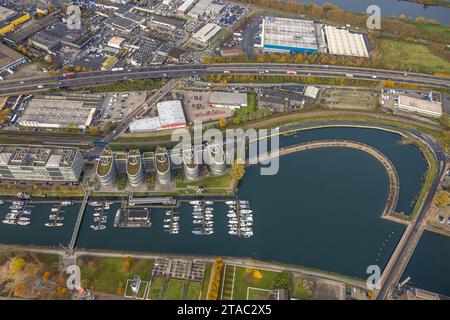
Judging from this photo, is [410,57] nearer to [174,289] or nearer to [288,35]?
[288,35]

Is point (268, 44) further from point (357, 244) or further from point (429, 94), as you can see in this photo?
point (357, 244)

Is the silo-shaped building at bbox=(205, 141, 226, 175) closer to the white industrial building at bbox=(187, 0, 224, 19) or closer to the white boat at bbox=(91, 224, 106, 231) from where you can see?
the white boat at bbox=(91, 224, 106, 231)

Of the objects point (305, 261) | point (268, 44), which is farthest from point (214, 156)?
point (268, 44)

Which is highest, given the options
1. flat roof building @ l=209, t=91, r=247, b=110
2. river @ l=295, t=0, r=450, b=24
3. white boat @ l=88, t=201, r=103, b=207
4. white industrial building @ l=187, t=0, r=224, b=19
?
river @ l=295, t=0, r=450, b=24

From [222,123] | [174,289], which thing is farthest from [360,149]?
[174,289]

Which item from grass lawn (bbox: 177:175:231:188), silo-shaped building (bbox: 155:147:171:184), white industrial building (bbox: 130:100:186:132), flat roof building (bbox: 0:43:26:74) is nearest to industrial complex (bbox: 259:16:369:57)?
white industrial building (bbox: 130:100:186:132)

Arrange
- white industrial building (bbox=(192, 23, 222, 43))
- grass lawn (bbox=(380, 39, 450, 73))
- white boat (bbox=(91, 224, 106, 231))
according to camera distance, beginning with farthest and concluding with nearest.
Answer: white industrial building (bbox=(192, 23, 222, 43)) < grass lawn (bbox=(380, 39, 450, 73)) < white boat (bbox=(91, 224, 106, 231))

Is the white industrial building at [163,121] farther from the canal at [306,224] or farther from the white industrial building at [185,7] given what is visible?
the white industrial building at [185,7]
